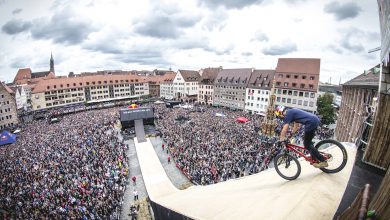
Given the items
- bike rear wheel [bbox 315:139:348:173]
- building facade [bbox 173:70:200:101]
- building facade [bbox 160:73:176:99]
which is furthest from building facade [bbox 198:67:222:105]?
bike rear wheel [bbox 315:139:348:173]

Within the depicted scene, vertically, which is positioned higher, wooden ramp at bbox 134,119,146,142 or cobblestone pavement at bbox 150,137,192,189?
wooden ramp at bbox 134,119,146,142

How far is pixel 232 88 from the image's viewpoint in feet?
219

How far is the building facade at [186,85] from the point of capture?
82688 mm

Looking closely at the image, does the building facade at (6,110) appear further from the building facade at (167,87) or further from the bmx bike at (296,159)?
the bmx bike at (296,159)

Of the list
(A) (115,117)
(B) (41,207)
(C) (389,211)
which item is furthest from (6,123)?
(C) (389,211)

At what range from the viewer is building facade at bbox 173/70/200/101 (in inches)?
3255

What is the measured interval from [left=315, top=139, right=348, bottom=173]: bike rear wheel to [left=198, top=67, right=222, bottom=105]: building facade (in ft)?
230

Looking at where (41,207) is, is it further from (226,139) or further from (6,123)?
(6,123)

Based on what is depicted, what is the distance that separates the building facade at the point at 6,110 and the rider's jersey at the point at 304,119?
73120 millimetres

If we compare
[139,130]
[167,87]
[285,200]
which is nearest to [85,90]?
[167,87]

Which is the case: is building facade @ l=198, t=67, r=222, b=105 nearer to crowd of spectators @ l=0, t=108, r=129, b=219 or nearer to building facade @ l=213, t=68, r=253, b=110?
building facade @ l=213, t=68, r=253, b=110

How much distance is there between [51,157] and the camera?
25.5m

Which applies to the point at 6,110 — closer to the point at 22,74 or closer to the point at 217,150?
the point at 217,150

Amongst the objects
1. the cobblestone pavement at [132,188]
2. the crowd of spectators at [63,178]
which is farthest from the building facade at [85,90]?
the cobblestone pavement at [132,188]
